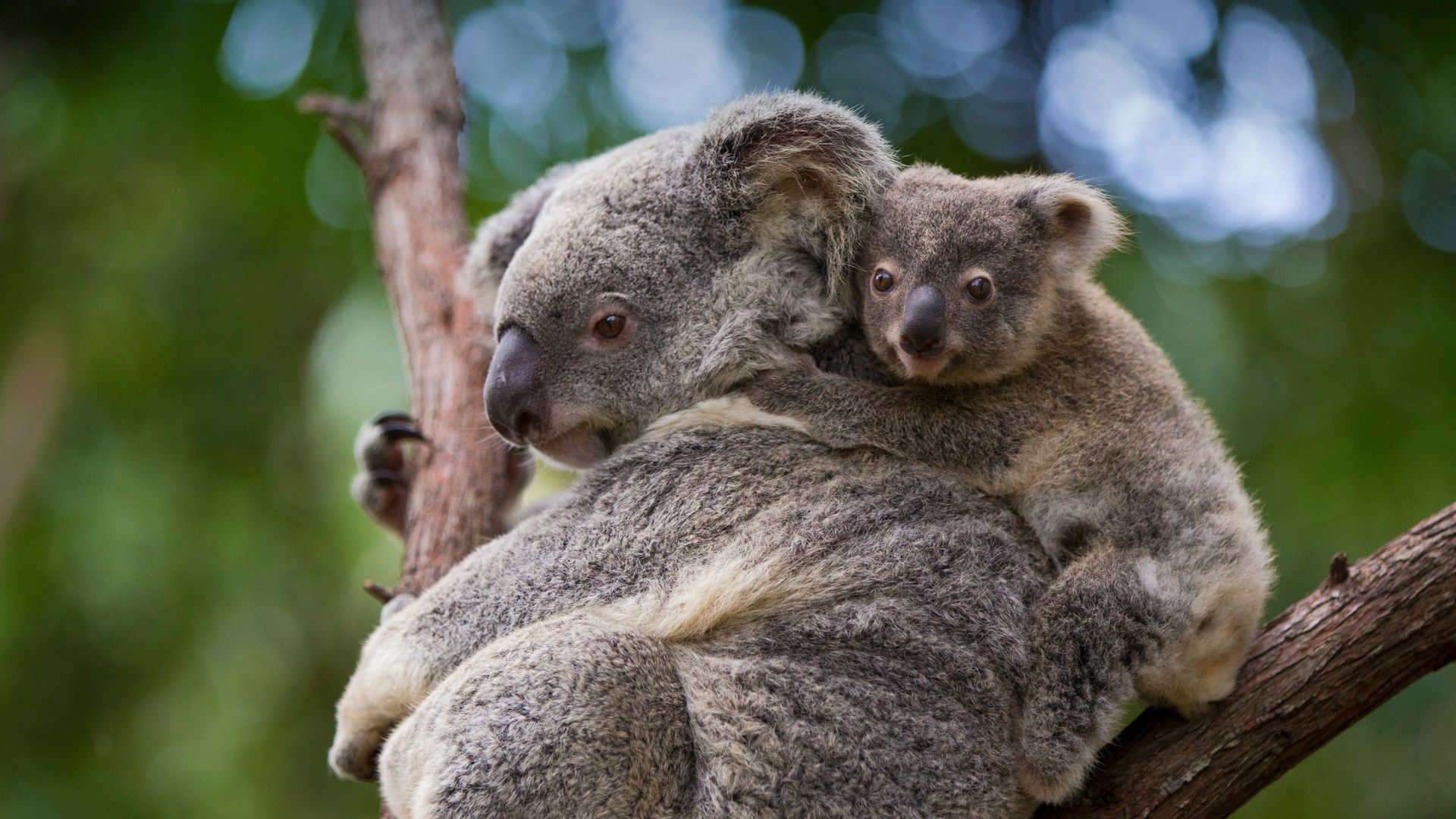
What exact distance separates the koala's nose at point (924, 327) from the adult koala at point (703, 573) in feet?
0.97

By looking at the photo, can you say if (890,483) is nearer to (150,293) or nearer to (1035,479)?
(1035,479)

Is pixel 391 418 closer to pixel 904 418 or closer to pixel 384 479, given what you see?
pixel 384 479

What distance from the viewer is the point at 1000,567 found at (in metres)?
2.29

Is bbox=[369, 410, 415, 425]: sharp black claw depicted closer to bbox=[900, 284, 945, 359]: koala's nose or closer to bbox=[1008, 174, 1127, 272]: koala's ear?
bbox=[900, 284, 945, 359]: koala's nose

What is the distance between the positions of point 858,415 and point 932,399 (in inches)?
6.9

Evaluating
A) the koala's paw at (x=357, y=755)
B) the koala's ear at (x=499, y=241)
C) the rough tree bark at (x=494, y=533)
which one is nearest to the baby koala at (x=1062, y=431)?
the rough tree bark at (x=494, y=533)

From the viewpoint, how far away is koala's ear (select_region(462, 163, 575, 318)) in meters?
3.12

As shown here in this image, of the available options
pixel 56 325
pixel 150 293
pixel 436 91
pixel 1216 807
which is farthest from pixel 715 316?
pixel 56 325

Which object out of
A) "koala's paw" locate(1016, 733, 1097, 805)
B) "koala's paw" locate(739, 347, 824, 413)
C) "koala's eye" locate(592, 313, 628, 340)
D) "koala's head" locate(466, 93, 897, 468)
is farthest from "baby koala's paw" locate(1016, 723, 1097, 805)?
"koala's eye" locate(592, 313, 628, 340)

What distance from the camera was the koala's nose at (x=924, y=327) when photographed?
7.36 ft

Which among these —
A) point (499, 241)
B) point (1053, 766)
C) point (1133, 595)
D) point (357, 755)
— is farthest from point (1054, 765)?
point (499, 241)

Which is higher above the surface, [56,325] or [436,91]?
[436,91]

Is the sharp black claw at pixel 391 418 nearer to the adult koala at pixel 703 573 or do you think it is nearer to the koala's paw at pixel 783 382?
the adult koala at pixel 703 573

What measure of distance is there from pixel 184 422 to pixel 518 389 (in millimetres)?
4194
